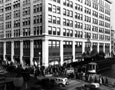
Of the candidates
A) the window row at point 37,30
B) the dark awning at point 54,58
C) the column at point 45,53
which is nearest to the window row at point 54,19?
the window row at point 37,30

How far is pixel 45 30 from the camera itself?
144 feet

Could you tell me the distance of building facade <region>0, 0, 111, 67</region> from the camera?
45031mm

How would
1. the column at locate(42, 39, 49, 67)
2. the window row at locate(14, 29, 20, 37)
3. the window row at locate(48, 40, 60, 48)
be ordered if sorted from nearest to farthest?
the column at locate(42, 39, 49, 67) → the window row at locate(48, 40, 60, 48) → the window row at locate(14, 29, 20, 37)

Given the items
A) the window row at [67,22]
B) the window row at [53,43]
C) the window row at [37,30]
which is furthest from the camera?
the window row at [67,22]

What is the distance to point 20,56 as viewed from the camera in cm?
5103

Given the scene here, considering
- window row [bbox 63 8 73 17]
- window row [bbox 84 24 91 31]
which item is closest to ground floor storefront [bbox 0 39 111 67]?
window row [bbox 84 24 91 31]

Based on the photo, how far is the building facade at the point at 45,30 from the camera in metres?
45.0

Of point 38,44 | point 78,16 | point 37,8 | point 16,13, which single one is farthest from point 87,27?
point 16,13

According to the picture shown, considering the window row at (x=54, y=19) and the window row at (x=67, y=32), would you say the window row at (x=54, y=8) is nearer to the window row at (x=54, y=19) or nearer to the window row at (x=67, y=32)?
the window row at (x=54, y=19)

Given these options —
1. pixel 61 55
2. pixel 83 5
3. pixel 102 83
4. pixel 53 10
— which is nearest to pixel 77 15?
pixel 83 5

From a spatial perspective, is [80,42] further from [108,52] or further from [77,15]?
[108,52]

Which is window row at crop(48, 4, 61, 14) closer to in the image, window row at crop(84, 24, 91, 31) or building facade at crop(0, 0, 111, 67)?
building facade at crop(0, 0, 111, 67)

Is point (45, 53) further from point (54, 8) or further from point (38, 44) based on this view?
point (54, 8)

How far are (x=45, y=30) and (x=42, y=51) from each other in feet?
20.4
